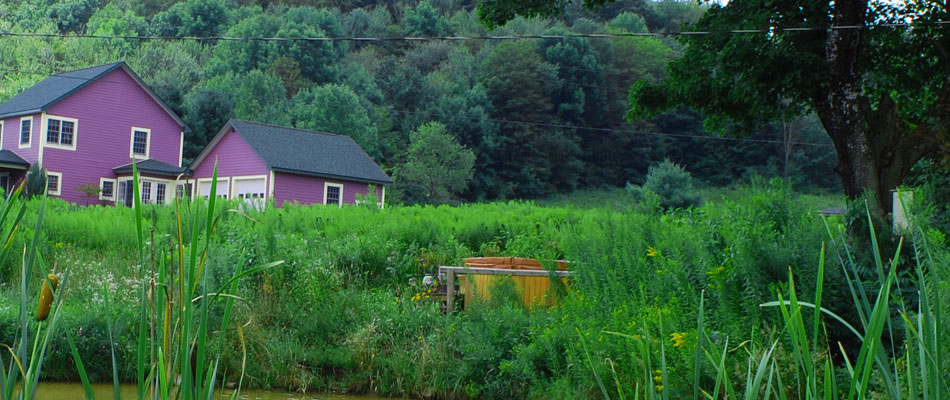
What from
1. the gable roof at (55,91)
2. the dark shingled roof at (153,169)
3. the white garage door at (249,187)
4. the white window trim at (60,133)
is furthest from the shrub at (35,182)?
the white garage door at (249,187)

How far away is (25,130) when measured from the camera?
89.3 ft

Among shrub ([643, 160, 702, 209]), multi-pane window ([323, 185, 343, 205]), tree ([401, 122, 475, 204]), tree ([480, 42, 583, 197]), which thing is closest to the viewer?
multi-pane window ([323, 185, 343, 205])

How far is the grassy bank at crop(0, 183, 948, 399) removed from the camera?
18.5ft

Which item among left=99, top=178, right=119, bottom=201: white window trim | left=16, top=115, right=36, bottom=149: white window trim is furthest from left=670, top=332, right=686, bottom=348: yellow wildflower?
left=16, top=115, right=36, bottom=149: white window trim

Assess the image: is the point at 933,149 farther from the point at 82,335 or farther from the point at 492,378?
the point at 82,335

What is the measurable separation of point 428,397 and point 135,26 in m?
60.4

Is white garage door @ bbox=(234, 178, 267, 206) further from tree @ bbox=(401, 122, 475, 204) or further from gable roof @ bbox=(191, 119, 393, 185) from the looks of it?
tree @ bbox=(401, 122, 475, 204)

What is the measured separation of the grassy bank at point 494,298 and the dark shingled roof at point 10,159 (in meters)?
15.7

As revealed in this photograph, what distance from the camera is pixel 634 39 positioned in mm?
55781

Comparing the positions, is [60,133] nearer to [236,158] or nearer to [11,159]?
[11,159]

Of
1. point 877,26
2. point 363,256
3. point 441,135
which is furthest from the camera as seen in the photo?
point 441,135

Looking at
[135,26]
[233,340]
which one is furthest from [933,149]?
[135,26]

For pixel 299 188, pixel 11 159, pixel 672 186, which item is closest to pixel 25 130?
pixel 11 159

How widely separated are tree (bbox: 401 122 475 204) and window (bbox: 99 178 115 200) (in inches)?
632
